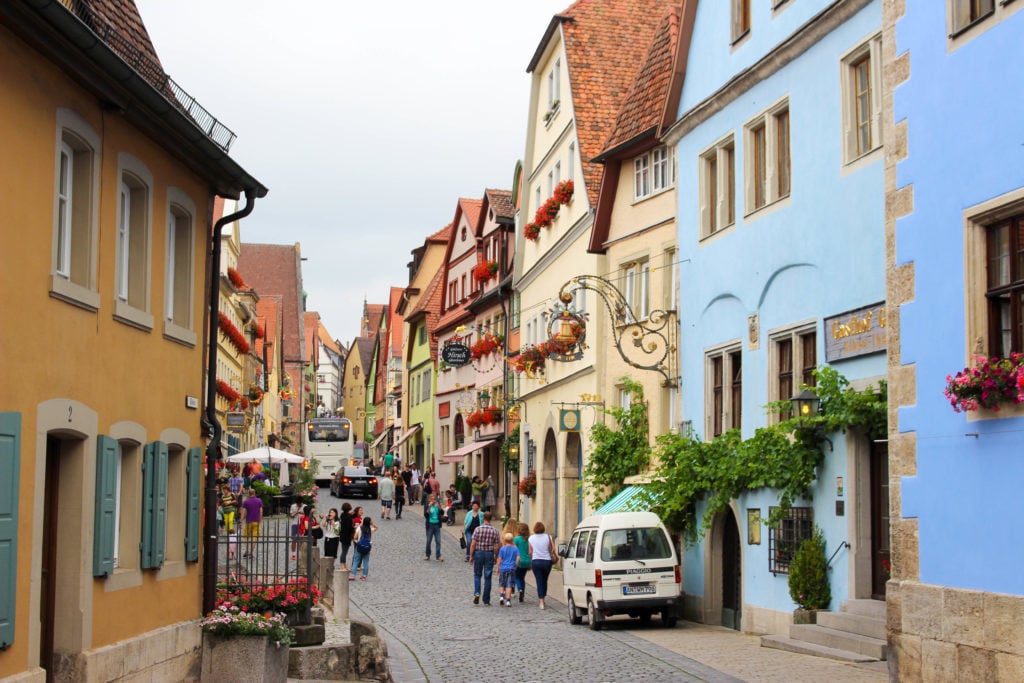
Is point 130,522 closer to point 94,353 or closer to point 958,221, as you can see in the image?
point 94,353

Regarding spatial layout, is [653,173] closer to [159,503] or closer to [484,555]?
[484,555]

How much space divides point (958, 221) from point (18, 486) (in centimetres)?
809

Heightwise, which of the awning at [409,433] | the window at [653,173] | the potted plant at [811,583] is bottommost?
the potted plant at [811,583]

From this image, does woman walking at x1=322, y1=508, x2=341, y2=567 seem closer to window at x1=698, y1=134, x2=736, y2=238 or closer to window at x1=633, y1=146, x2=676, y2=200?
window at x1=633, y1=146, x2=676, y2=200

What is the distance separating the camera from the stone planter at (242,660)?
1439 cm

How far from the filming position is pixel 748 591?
70.8ft

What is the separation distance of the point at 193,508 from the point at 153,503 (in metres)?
1.42

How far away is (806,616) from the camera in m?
18.7

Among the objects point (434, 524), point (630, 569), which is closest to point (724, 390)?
point (630, 569)

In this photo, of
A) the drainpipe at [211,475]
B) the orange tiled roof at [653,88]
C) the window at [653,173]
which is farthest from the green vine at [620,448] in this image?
the drainpipe at [211,475]

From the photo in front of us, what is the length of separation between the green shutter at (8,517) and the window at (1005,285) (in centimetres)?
785

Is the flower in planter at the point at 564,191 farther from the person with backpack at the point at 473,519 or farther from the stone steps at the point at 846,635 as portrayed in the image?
the stone steps at the point at 846,635

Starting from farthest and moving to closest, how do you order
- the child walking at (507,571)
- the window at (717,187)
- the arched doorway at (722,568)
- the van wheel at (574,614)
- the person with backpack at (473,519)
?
the person with backpack at (473,519), the child walking at (507,571), the van wheel at (574,614), the arched doorway at (722,568), the window at (717,187)

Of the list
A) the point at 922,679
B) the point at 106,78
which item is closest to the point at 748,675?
the point at 922,679
